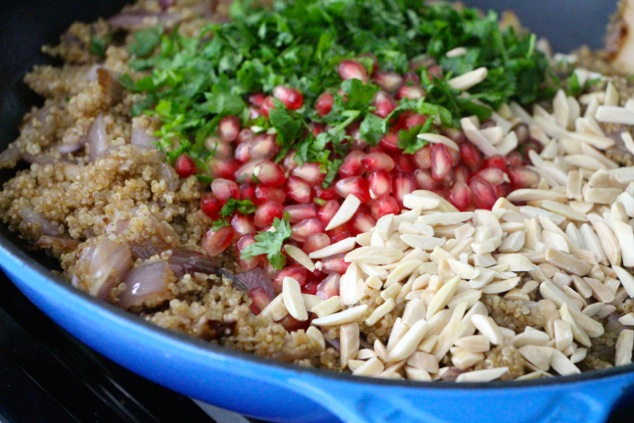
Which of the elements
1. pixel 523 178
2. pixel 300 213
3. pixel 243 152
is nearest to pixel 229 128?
pixel 243 152

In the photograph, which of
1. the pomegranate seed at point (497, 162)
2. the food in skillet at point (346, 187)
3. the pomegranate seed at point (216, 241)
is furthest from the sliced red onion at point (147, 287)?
the pomegranate seed at point (497, 162)

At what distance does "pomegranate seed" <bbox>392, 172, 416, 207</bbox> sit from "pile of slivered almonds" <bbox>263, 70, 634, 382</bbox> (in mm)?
26

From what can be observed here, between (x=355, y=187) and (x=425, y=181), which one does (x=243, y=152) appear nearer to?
(x=355, y=187)

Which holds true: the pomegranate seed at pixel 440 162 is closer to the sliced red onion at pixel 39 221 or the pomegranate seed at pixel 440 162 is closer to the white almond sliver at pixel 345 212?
the white almond sliver at pixel 345 212

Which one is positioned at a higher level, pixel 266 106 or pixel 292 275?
pixel 266 106

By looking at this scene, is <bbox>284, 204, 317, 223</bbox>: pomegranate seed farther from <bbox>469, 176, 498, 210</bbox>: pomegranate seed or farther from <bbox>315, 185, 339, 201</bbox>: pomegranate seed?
<bbox>469, 176, 498, 210</bbox>: pomegranate seed

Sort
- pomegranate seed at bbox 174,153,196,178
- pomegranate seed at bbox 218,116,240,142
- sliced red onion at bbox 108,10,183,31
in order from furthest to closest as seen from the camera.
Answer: sliced red onion at bbox 108,10,183,31, pomegranate seed at bbox 218,116,240,142, pomegranate seed at bbox 174,153,196,178

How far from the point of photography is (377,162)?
1613mm

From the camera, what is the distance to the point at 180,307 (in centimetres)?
129

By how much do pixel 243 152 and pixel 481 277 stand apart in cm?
66

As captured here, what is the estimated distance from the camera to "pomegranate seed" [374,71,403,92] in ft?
5.85

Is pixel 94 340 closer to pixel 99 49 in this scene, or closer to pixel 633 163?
pixel 99 49

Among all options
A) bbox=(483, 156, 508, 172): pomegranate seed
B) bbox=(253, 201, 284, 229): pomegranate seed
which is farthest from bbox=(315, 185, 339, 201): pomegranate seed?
bbox=(483, 156, 508, 172): pomegranate seed

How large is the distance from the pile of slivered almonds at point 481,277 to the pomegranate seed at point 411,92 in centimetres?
14
